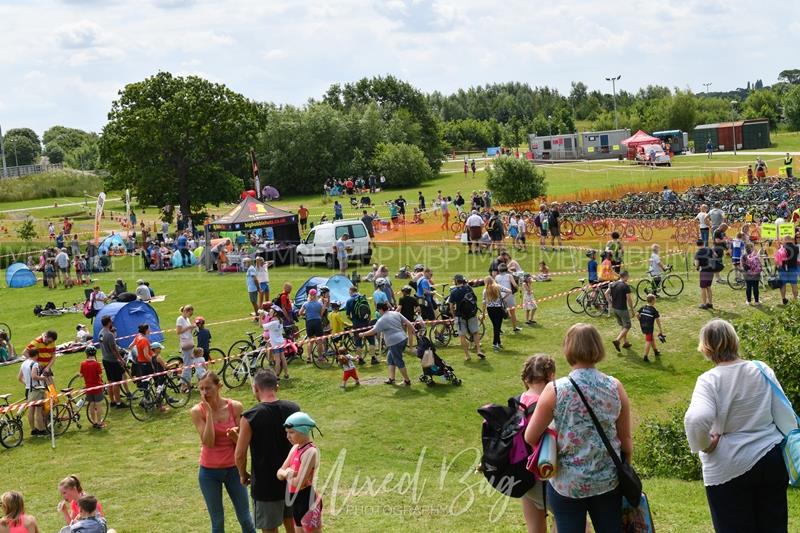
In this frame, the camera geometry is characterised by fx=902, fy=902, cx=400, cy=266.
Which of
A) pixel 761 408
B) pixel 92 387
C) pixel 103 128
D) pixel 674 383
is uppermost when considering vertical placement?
pixel 103 128

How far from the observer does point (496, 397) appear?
1605 cm

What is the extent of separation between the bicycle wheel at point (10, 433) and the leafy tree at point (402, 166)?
60.0 meters

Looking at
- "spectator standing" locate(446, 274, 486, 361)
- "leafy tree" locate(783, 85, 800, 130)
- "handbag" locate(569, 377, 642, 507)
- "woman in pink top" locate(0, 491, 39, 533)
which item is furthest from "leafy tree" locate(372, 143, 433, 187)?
"handbag" locate(569, 377, 642, 507)

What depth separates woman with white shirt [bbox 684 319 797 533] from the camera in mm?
5477

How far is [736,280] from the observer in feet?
76.6

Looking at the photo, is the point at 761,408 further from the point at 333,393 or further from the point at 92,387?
the point at 92,387

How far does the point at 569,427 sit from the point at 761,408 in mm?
1192

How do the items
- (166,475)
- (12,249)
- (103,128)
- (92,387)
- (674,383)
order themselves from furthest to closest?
(103,128) → (12,249) → (674,383) → (92,387) → (166,475)

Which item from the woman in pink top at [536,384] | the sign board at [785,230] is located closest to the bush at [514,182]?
the sign board at [785,230]

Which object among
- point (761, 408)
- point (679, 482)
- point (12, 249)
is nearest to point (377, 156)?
point (12, 249)

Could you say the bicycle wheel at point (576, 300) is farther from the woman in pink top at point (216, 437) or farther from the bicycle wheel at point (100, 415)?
the woman in pink top at point (216, 437)

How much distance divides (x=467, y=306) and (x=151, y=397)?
6.25 m

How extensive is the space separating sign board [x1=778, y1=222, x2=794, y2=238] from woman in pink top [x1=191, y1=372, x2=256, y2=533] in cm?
2047

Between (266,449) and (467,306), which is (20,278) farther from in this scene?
(266,449)
